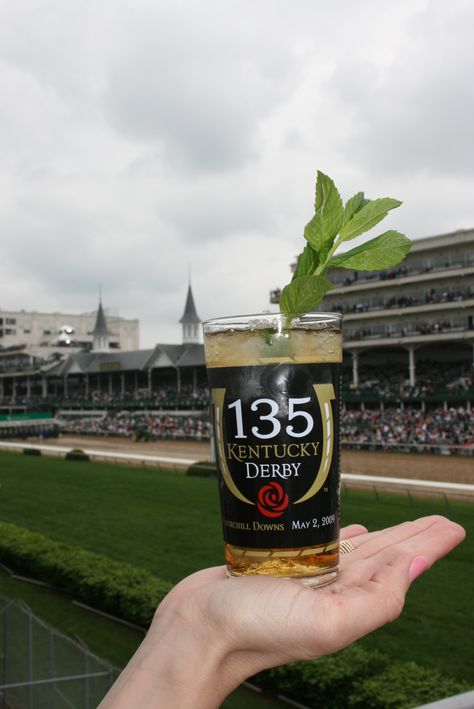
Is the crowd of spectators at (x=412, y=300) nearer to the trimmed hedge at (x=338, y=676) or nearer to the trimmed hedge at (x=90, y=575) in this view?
the trimmed hedge at (x=90, y=575)

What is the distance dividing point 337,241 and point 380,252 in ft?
0.52

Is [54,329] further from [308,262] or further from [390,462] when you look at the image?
[308,262]

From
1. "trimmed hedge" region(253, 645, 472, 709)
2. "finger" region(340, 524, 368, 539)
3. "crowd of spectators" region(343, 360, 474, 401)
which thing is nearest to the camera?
"finger" region(340, 524, 368, 539)

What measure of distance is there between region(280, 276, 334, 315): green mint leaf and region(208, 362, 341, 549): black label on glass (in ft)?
0.66

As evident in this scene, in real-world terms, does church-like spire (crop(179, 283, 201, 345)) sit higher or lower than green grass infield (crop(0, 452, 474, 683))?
higher

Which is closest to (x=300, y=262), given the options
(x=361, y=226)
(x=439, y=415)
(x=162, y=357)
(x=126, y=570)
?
(x=361, y=226)

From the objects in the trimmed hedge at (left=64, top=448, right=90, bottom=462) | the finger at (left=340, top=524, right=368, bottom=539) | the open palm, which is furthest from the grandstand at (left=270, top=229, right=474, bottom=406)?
the open palm

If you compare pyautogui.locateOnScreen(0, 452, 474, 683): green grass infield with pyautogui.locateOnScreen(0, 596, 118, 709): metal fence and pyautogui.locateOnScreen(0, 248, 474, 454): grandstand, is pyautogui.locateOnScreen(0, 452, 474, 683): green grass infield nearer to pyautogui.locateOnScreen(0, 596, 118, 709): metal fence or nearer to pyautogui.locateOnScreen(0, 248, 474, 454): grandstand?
pyautogui.locateOnScreen(0, 596, 118, 709): metal fence

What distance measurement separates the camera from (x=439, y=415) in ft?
130

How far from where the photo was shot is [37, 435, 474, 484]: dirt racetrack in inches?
1176

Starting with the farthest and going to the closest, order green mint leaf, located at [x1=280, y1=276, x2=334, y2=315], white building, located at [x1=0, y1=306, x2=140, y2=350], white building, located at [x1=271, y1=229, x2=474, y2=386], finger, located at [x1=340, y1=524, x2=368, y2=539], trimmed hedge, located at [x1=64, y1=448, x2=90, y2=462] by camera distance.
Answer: white building, located at [x1=0, y1=306, x2=140, y2=350]
white building, located at [x1=271, y1=229, x2=474, y2=386]
trimmed hedge, located at [x1=64, y1=448, x2=90, y2=462]
finger, located at [x1=340, y1=524, x2=368, y2=539]
green mint leaf, located at [x1=280, y1=276, x2=334, y2=315]

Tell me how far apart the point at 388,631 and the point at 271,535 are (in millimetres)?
10394

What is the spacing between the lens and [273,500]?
237 cm

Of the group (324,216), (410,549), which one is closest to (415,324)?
(410,549)
